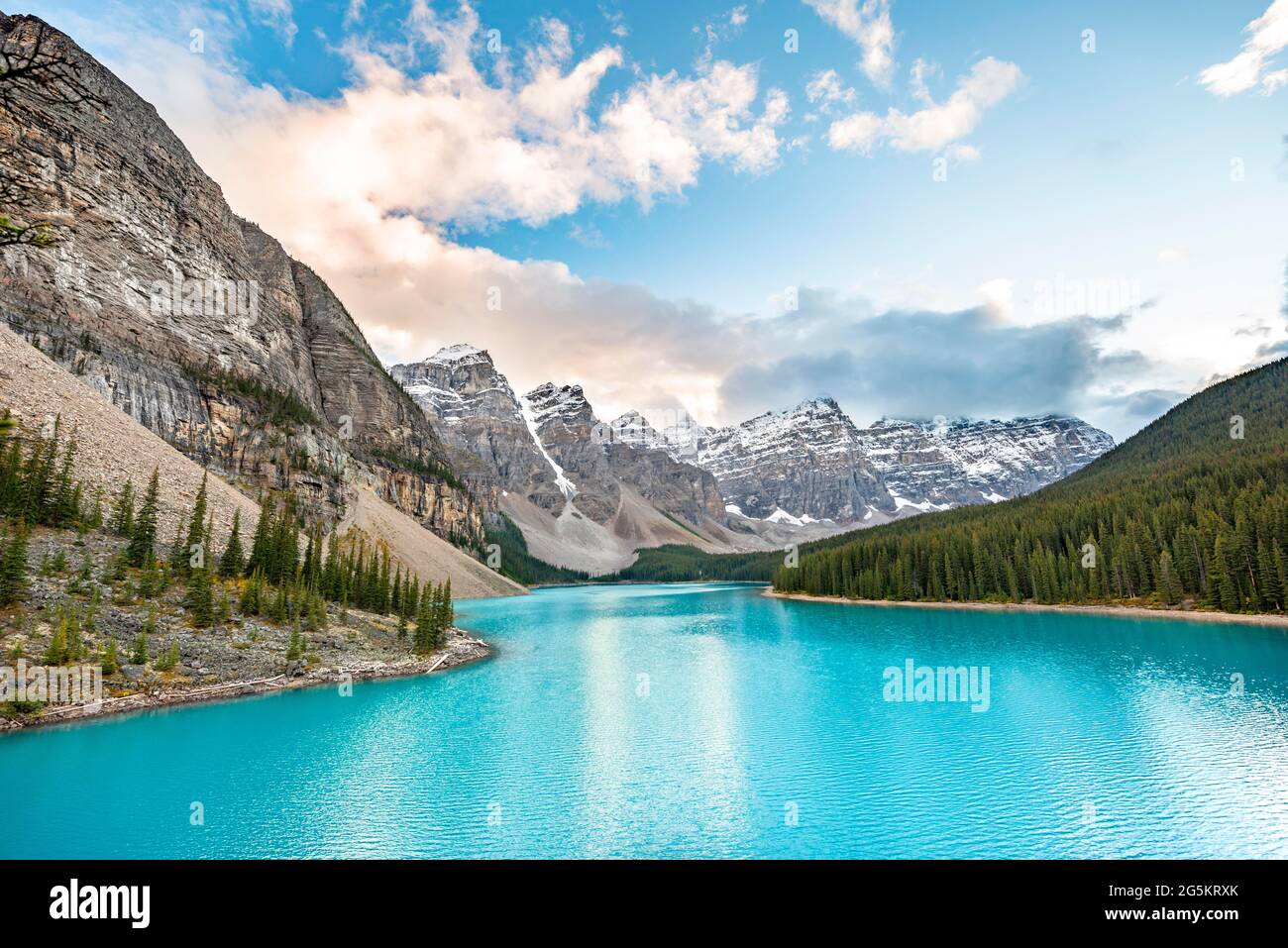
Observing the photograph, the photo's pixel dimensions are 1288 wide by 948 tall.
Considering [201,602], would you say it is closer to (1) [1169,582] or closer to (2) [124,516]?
(2) [124,516]

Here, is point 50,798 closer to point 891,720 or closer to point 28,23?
point 891,720

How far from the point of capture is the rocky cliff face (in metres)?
73.6

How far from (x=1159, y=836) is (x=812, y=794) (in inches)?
335

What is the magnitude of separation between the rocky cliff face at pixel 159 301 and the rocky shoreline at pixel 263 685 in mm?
53448

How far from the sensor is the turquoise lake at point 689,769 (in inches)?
609

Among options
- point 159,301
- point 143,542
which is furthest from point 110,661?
point 159,301

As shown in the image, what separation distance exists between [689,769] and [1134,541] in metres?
71.5

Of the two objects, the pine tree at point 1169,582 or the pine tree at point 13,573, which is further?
the pine tree at point 1169,582

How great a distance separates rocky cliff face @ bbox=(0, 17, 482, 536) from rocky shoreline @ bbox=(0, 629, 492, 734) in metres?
53.4

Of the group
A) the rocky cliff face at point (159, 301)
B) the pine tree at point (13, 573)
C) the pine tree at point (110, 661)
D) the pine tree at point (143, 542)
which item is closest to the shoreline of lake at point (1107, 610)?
the pine tree at point (110, 661)

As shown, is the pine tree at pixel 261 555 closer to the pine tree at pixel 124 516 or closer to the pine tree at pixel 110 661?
the pine tree at pixel 124 516

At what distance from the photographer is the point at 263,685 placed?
3186cm
